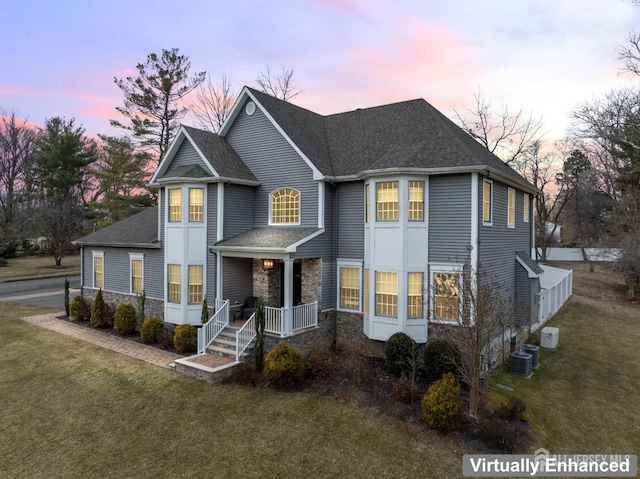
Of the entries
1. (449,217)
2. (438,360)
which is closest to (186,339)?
(438,360)

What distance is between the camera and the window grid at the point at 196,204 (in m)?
14.9

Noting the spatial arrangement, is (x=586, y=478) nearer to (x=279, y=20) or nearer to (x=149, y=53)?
(x=279, y=20)

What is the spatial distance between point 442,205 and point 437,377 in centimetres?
566

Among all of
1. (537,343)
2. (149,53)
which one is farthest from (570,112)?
(149,53)

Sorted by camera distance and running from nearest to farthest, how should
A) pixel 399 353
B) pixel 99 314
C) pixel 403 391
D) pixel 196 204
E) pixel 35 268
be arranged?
pixel 403 391 → pixel 399 353 → pixel 196 204 → pixel 99 314 → pixel 35 268

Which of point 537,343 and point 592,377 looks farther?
point 537,343

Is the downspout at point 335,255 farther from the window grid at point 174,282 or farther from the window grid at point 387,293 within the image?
the window grid at point 174,282

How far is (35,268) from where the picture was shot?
39.5 m

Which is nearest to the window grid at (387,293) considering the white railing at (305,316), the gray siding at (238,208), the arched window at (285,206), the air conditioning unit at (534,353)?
the white railing at (305,316)

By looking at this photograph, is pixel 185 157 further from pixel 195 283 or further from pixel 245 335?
pixel 245 335

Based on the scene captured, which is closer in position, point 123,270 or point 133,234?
point 123,270

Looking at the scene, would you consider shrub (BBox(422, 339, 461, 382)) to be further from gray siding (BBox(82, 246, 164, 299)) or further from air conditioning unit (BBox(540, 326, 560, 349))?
gray siding (BBox(82, 246, 164, 299))

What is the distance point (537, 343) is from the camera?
15875 millimetres

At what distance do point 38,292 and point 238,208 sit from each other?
78.4 feet
